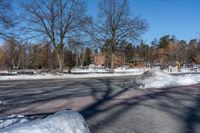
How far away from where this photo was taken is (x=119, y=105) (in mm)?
11680

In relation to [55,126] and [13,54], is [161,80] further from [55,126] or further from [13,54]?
[13,54]

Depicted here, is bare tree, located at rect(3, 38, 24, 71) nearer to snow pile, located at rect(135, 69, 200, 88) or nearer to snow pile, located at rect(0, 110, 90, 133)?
snow pile, located at rect(135, 69, 200, 88)

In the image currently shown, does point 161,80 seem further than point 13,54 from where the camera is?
No

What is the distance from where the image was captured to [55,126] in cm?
581

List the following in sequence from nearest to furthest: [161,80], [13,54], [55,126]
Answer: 1. [55,126]
2. [161,80]
3. [13,54]

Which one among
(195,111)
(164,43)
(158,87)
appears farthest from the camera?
(164,43)

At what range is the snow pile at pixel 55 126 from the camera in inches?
216

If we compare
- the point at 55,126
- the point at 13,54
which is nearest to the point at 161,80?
the point at 55,126

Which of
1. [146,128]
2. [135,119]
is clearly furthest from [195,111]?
[146,128]

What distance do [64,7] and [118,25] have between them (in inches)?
336

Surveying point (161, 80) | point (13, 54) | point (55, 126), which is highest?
point (13, 54)

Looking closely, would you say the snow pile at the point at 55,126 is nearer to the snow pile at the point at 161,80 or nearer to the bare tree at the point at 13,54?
the snow pile at the point at 161,80

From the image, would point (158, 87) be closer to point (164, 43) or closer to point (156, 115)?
point (156, 115)

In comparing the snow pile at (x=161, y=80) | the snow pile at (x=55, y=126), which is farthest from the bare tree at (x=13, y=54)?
the snow pile at (x=55, y=126)
